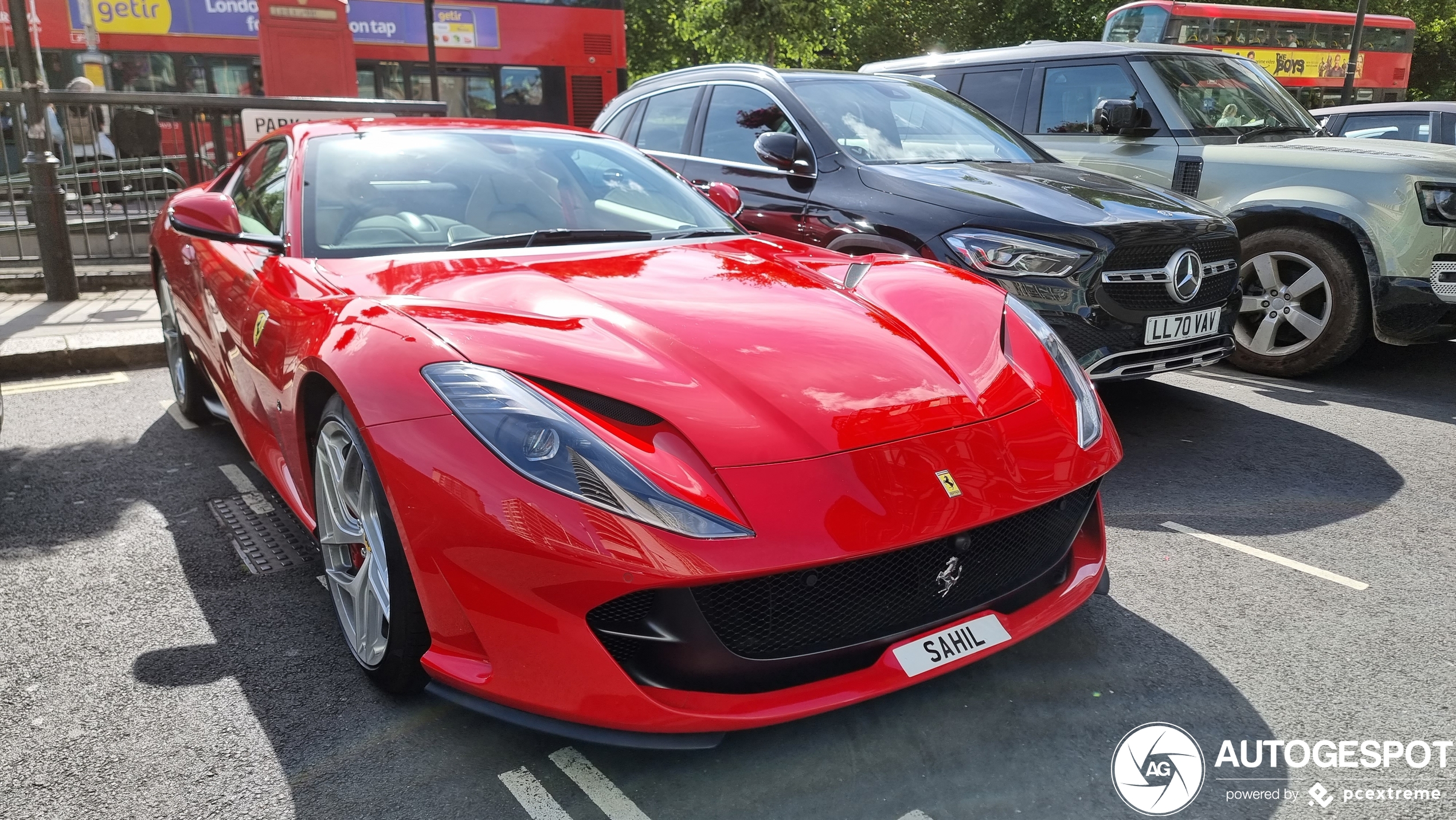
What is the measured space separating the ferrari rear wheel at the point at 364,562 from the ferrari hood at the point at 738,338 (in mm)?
360

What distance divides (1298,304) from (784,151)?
10.5ft

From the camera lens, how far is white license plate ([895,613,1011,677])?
2045 millimetres

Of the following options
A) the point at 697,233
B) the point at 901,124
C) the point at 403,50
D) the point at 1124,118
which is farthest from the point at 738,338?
the point at 403,50

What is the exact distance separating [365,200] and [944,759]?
7.65ft

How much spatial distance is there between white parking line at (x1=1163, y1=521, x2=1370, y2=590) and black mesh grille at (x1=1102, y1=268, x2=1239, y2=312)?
3.51ft

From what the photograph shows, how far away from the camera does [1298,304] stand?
579 centimetres

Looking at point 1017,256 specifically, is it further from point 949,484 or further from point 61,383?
point 61,383

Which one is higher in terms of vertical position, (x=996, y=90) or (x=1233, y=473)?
(x=996, y=90)

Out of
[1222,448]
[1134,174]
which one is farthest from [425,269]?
[1134,174]

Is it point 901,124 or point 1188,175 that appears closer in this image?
point 901,124

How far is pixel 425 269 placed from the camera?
2.76 meters

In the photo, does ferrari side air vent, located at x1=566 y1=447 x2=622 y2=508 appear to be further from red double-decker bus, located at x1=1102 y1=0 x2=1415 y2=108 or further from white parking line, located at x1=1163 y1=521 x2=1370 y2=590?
red double-decker bus, located at x1=1102 y1=0 x2=1415 y2=108

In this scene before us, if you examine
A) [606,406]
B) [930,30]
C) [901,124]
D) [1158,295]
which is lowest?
[1158,295]

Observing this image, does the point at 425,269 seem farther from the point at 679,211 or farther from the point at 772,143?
the point at 772,143
